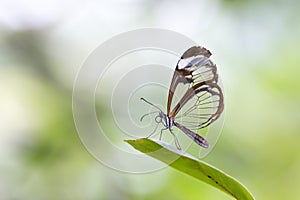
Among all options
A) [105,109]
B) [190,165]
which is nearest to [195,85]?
[190,165]

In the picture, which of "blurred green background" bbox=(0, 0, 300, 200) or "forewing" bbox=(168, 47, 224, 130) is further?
"blurred green background" bbox=(0, 0, 300, 200)

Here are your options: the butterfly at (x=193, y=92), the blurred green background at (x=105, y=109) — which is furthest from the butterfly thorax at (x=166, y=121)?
the blurred green background at (x=105, y=109)

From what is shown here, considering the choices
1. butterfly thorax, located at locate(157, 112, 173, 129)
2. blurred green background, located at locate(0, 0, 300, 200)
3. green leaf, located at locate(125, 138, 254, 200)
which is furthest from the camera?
blurred green background, located at locate(0, 0, 300, 200)

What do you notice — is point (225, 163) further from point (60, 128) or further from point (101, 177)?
point (60, 128)

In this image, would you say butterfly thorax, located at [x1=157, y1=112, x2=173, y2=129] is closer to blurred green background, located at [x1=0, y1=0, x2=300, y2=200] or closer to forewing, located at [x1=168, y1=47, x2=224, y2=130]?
forewing, located at [x1=168, y1=47, x2=224, y2=130]

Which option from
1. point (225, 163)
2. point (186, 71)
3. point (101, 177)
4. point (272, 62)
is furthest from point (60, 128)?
point (186, 71)

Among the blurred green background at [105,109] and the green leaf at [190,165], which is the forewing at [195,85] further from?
the blurred green background at [105,109]

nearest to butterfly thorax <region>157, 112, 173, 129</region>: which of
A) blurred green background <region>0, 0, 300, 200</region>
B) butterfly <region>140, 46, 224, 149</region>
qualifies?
butterfly <region>140, 46, 224, 149</region>
